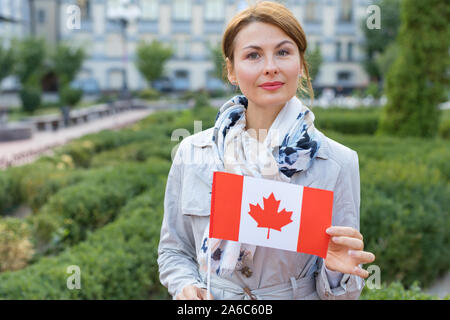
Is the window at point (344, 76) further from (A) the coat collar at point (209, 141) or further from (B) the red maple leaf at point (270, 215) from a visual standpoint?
(B) the red maple leaf at point (270, 215)

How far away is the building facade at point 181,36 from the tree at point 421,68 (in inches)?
1159

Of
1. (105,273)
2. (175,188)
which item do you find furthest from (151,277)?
(175,188)

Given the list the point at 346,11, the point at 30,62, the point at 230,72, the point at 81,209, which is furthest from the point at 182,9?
the point at 230,72

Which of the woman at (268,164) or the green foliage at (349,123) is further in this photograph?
the green foliage at (349,123)

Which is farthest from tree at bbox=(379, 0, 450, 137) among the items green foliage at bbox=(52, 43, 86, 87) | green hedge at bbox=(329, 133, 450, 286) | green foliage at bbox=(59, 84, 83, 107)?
green foliage at bbox=(52, 43, 86, 87)

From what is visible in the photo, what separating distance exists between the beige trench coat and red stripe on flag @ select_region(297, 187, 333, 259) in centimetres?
12

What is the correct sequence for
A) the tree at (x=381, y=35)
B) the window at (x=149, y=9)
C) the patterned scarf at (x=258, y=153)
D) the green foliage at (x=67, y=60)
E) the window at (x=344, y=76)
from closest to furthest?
the patterned scarf at (x=258, y=153)
the green foliage at (x=67, y=60)
the tree at (x=381, y=35)
the window at (x=149, y=9)
the window at (x=344, y=76)

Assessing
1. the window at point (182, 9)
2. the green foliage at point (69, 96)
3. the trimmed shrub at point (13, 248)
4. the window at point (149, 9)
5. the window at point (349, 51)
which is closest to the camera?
the trimmed shrub at point (13, 248)

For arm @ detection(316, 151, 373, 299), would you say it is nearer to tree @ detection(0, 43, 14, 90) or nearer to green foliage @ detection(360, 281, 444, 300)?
green foliage @ detection(360, 281, 444, 300)

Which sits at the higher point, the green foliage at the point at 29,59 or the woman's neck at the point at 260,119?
the green foliage at the point at 29,59

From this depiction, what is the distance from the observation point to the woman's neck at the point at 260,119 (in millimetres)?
1669

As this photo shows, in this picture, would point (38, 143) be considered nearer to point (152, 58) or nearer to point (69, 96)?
point (69, 96)

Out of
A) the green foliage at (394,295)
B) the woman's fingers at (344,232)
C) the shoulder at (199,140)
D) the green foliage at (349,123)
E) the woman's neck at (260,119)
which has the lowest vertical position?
the green foliage at (394,295)

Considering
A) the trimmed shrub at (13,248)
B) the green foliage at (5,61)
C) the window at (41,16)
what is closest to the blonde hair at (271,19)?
the trimmed shrub at (13,248)
